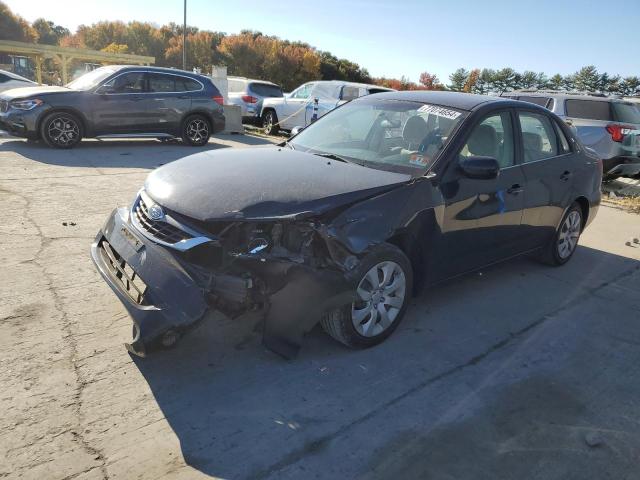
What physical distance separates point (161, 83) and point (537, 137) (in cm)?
852

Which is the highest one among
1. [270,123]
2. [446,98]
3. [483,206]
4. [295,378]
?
[446,98]

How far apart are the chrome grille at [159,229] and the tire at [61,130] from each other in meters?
7.48

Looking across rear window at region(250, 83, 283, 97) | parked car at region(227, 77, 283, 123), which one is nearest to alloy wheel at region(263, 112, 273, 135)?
parked car at region(227, 77, 283, 123)

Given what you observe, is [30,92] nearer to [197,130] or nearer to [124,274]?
[197,130]

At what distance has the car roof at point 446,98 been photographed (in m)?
4.53

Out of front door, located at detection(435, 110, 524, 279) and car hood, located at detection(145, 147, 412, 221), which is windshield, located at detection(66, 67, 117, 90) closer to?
car hood, located at detection(145, 147, 412, 221)

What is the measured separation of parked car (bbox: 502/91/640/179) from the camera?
35.8 ft

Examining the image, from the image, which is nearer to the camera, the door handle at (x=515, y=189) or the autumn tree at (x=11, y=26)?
the door handle at (x=515, y=189)

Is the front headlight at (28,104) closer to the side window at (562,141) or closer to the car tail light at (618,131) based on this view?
the side window at (562,141)

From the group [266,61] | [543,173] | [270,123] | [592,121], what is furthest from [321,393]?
[266,61]

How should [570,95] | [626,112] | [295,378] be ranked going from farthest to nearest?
[570,95]
[626,112]
[295,378]

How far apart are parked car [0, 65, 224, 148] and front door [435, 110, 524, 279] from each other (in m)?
8.25

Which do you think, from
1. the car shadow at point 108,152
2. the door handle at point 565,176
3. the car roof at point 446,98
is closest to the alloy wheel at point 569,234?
the door handle at point 565,176

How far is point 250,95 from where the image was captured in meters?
17.8
